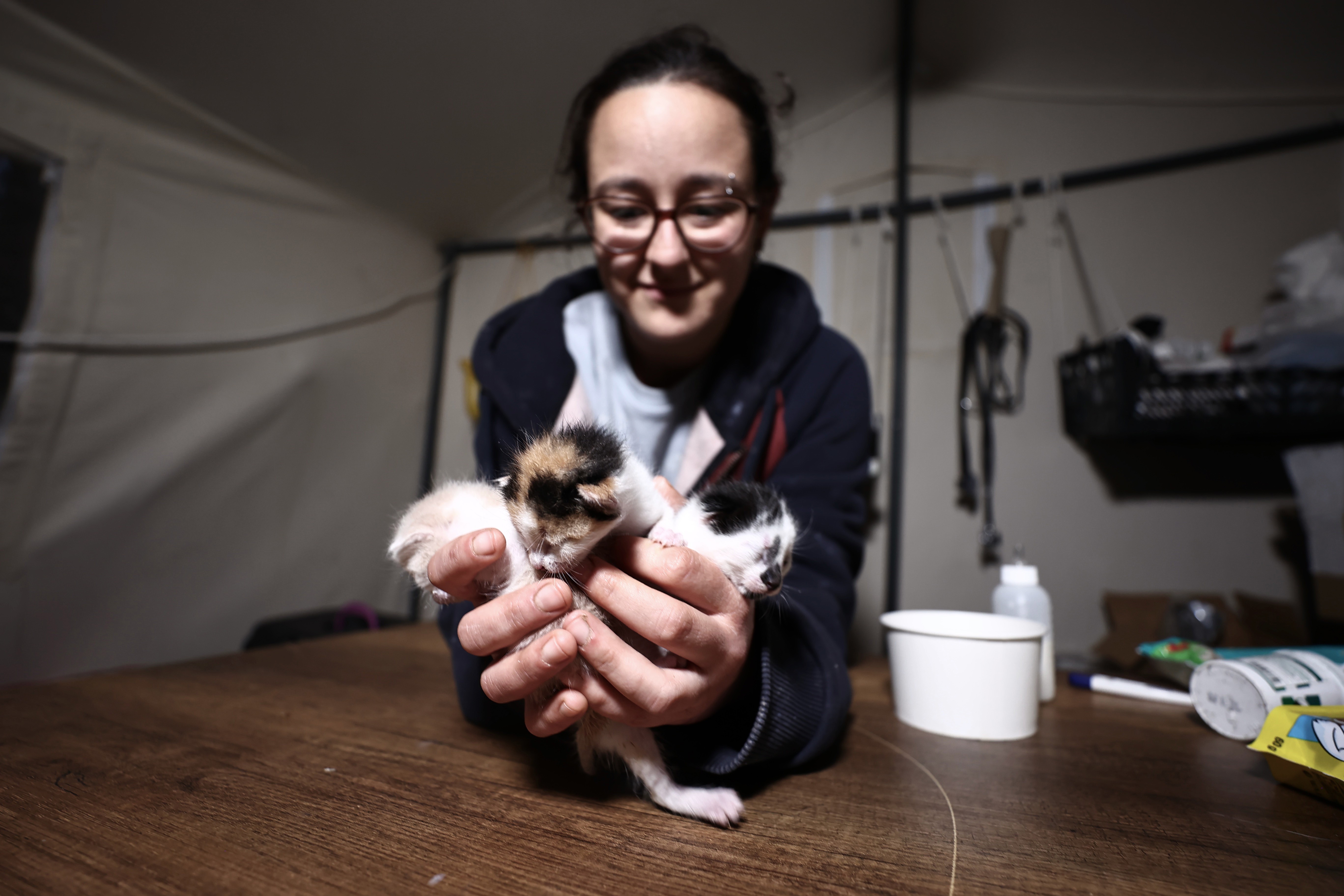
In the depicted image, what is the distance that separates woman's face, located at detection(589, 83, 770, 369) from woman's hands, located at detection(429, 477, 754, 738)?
0.43m

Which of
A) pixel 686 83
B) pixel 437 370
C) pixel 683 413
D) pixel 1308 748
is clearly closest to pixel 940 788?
pixel 1308 748

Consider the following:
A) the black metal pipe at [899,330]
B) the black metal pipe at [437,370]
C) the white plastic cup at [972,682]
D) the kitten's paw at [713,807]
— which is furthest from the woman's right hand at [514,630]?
the black metal pipe at [437,370]

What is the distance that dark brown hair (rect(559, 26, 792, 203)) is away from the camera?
785 millimetres

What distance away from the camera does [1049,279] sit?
5.26 ft

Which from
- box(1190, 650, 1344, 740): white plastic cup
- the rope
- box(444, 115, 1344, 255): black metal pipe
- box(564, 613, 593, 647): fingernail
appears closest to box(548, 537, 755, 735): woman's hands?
box(564, 613, 593, 647): fingernail

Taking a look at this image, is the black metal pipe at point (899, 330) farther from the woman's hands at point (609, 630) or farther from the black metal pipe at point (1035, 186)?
the woman's hands at point (609, 630)

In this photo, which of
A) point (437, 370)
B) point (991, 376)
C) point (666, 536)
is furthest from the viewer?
point (437, 370)

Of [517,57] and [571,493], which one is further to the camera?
[517,57]

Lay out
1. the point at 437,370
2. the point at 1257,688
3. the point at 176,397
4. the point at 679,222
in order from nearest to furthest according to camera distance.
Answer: the point at 1257,688 → the point at 679,222 → the point at 176,397 → the point at 437,370

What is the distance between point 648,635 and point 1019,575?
2.22ft

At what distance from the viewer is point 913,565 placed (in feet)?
5.39

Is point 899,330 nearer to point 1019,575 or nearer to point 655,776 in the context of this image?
point 1019,575

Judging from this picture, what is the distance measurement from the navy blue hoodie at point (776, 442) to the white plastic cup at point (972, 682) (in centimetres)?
9

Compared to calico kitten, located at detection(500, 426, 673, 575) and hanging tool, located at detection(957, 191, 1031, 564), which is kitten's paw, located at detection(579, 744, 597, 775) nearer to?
calico kitten, located at detection(500, 426, 673, 575)
